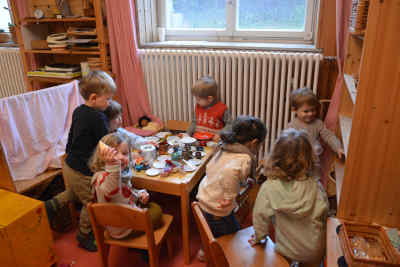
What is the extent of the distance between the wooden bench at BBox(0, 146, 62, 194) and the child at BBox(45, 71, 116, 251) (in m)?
0.20

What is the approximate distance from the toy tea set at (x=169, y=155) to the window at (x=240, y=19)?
3.68 ft

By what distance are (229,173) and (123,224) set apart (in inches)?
22.0

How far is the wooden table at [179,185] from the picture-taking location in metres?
1.68

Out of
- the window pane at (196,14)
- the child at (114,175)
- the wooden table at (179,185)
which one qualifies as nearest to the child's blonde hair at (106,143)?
the child at (114,175)

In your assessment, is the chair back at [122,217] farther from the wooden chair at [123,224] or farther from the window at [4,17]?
the window at [4,17]

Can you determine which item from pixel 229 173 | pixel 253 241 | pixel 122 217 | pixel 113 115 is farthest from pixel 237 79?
pixel 122 217

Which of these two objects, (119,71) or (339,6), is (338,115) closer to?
(339,6)

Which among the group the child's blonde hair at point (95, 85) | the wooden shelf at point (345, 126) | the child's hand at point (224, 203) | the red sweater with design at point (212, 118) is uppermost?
the child's blonde hair at point (95, 85)

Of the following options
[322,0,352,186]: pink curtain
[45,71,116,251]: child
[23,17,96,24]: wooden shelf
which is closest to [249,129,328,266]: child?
[322,0,352,186]: pink curtain

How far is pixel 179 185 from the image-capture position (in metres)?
1.67

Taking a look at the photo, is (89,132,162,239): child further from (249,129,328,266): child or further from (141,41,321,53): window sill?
(141,41,321,53): window sill

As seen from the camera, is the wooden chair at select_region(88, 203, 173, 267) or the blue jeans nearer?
the wooden chair at select_region(88, 203, 173, 267)

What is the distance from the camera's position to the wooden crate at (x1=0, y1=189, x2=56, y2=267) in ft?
5.08

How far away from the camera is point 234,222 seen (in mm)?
1605
